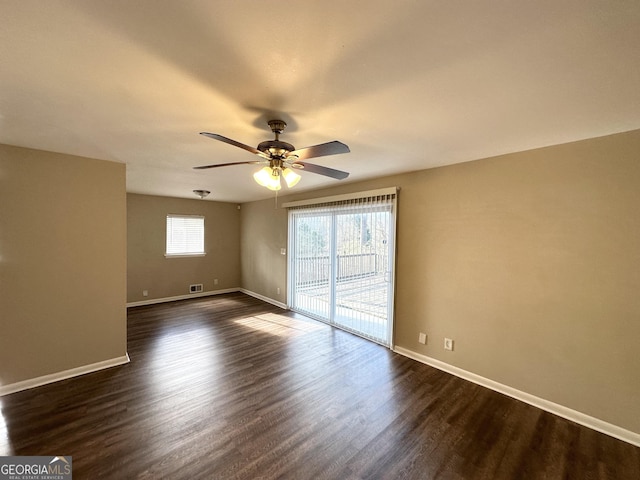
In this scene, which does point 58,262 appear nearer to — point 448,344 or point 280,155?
point 280,155

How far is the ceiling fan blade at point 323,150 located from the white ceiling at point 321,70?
0.25 metres

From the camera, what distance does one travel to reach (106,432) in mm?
1924

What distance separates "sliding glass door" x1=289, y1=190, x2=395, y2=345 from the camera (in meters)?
3.50

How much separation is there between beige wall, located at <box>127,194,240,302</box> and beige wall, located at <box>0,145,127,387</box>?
2.77m

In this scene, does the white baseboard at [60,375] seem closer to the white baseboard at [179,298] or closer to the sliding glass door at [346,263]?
the white baseboard at [179,298]

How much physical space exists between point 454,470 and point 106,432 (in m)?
2.53

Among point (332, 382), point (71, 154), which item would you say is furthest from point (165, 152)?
point (332, 382)

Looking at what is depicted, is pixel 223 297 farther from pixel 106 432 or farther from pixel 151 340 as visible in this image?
pixel 106 432

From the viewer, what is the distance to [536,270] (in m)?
2.35

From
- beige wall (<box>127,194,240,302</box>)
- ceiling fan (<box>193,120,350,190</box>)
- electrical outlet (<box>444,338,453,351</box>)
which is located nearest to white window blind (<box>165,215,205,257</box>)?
beige wall (<box>127,194,240,302</box>)

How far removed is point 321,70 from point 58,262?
3192 millimetres

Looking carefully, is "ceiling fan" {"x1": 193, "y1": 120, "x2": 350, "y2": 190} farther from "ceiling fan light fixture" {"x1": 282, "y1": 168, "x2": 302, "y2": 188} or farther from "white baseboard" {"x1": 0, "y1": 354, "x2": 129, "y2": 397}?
"white baseboard" {"x1": 0, "y1": 354, "x2": 129, "y2": 397}

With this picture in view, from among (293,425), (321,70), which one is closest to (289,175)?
(321,70)

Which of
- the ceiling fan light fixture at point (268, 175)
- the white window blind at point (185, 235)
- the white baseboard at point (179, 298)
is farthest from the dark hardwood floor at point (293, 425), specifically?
the white window blind at point (185, 235)
